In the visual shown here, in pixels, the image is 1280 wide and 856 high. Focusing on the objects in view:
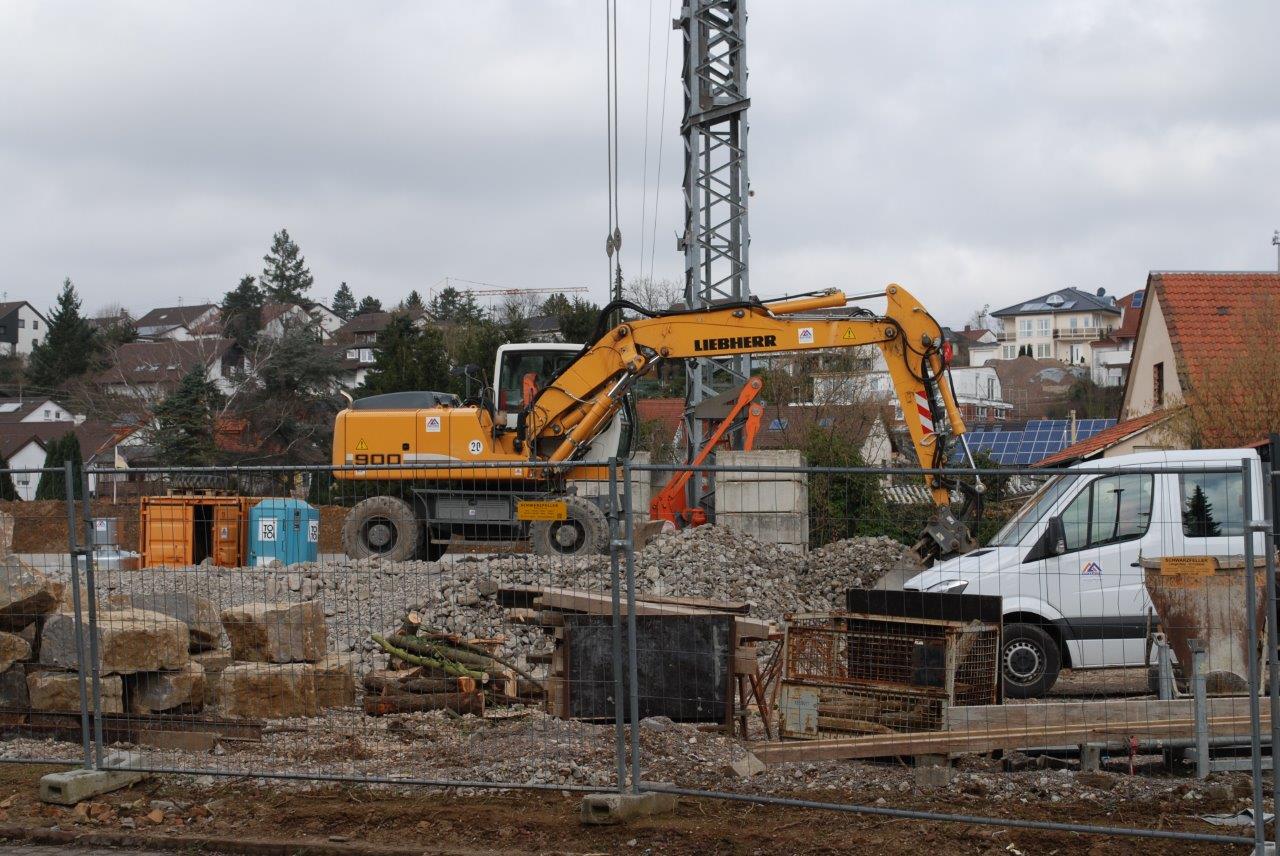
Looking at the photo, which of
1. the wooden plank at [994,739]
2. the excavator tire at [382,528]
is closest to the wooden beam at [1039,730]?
the wooden plank at [994,739]

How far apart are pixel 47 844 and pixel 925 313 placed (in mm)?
13272

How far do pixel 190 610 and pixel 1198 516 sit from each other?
25.1ft

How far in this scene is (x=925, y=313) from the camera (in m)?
17.6

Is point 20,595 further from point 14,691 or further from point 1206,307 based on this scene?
point 1206,307

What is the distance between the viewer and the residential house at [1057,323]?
124562 mm

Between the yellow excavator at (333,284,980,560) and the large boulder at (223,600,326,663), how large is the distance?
16.2ft

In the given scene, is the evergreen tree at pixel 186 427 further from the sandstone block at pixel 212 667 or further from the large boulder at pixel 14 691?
the large boulder at pixel 14 691

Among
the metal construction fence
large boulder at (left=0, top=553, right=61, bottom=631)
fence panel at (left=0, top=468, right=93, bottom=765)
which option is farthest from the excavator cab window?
large boulder at (left=0, top=553, right=61, bottom=631)

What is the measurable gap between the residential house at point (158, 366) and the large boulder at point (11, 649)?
41.2m

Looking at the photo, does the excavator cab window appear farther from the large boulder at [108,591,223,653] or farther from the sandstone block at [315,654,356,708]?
the sandstone block at [315,654,356,708]

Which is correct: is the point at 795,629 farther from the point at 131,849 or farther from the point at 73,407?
the point at 73,407

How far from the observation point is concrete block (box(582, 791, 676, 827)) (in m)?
6.72

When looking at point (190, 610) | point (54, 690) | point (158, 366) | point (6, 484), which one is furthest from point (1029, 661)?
point (158, 366)

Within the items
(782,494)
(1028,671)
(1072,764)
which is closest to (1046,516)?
(1028,671)
